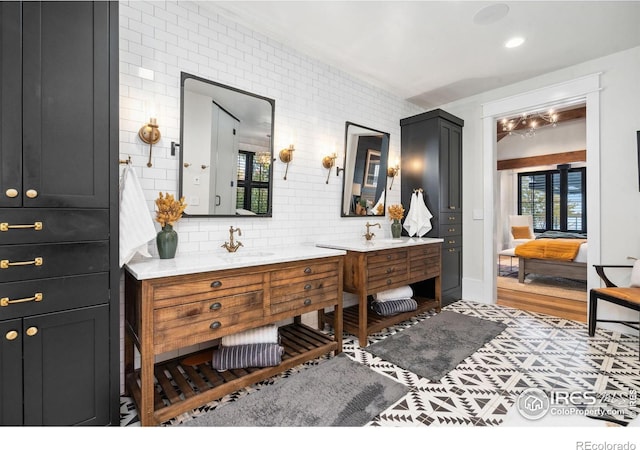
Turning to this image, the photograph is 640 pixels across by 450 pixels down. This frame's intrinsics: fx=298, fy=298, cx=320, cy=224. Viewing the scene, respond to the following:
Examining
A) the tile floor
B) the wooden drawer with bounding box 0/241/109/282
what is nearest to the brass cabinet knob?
the wooden drawer with bounding box 0/241/109/282

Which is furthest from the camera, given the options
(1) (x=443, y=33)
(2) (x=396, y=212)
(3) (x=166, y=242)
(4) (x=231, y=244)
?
(2) (x=396, y=212)

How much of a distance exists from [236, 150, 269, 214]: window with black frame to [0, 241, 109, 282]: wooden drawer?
4.00 feet

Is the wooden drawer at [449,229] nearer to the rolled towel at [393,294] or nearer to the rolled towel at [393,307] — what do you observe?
the rolled towel at [393,294]

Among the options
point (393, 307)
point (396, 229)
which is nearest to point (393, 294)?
point (393, 307)

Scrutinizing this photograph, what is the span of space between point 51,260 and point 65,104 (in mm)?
791

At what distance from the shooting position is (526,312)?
150 inches

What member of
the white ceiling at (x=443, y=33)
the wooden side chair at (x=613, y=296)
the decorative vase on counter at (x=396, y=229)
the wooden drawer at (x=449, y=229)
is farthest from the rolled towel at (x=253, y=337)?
the wooden side chair at (x=613, y=296)

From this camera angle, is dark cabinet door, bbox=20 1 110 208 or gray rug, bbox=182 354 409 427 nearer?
dark cabinet door, bbox=20 1 110 208

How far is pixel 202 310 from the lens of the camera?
184 centimetres

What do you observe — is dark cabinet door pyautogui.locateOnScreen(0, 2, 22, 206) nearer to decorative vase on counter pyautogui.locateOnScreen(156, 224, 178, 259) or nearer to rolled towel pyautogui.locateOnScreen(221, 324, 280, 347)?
decorative vase on counter pyautogui.locateOnScreen(156, 224, 178, 259)

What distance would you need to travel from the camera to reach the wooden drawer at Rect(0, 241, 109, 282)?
54.5 inches

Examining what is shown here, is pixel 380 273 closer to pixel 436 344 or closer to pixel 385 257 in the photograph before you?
pixel 385 257

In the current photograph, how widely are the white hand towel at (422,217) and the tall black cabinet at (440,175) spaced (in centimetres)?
9

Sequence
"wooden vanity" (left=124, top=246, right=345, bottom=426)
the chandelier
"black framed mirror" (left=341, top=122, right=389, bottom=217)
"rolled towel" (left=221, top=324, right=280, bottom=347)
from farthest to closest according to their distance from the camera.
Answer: the chandelier, "black framed mirror" (left=341, top=122, right=389, bottom=217), "rolled towel" (left=221, top=324, right=280, bottom=347), "wooden vanity" (left=124, top=246, right=345, bottom=426)
